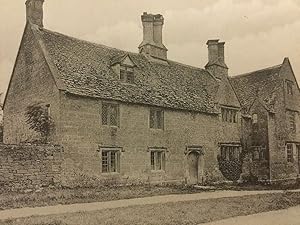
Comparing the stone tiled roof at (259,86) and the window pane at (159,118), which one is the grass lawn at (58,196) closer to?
the window pane at (159,118)

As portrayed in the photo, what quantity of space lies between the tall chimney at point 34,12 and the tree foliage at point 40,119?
Result: 5.05m

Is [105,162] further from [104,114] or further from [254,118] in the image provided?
[254,118]

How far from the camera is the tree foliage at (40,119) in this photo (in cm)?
2041

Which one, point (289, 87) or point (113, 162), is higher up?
point (289, 87)

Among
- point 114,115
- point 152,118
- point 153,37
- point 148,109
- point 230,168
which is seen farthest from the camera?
point 153,37

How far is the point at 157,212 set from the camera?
1248cm

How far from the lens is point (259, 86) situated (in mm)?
32969

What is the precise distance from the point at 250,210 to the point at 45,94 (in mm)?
12439

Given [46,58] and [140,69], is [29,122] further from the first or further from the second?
[140,69]

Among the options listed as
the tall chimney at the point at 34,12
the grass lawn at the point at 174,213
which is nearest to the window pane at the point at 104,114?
the tall chimney at the point at 34,12

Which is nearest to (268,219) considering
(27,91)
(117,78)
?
(117,78)

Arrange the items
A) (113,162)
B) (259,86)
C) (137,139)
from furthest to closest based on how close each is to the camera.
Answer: (259,86), (137,139), (113,162)

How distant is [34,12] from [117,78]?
6128 mm

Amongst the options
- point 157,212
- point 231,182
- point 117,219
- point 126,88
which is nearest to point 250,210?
point 157,212
